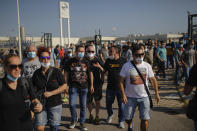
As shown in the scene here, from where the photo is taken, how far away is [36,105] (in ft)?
8.43

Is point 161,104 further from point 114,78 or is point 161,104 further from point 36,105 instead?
point 36,105

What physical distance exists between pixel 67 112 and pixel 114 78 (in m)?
2.11

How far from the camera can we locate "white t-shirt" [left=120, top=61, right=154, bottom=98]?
358 centimetres

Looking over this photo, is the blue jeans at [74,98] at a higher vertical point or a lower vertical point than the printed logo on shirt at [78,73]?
lower

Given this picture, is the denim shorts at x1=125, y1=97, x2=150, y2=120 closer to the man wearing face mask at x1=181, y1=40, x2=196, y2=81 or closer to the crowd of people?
the crowd of people

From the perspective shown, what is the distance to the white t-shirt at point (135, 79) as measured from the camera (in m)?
3.58

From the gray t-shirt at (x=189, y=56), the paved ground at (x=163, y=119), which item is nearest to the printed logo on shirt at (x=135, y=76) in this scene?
the paved ground at (x=163, y=119)

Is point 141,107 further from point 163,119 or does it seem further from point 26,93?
point 26,93

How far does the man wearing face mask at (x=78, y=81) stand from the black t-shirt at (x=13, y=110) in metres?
2.10

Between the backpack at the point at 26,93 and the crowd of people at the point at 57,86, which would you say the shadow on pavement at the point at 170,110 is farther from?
the backpack at the point at 26,93

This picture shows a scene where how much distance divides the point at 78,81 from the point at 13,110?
Answer: 230 centimetres

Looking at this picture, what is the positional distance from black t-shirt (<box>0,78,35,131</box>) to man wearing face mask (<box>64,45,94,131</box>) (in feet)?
6.90

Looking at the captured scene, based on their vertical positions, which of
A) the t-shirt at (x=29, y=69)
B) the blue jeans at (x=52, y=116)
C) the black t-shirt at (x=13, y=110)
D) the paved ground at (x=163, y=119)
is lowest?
the paved ground at (x=163, y=119)

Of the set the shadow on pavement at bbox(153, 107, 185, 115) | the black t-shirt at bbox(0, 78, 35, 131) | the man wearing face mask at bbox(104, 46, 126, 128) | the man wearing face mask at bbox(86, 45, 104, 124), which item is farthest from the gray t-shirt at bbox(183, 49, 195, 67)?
the black t-shirt at bbox(0, 78, 35, 131)
